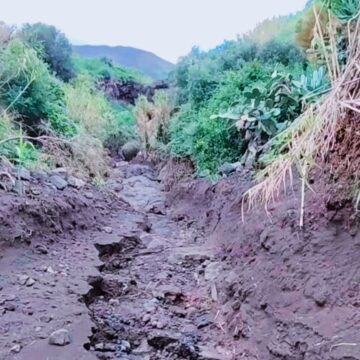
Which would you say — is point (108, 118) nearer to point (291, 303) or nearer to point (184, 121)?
point (184, 121)

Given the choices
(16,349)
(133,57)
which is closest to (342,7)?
(16,349)

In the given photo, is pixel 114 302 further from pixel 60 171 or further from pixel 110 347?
pixel 60 171

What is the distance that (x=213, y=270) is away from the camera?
139 inches

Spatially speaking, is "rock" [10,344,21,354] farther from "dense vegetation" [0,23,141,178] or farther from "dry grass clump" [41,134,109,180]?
"dry grass clump" [41,134,109,180]

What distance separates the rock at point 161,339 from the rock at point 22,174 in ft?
6.49

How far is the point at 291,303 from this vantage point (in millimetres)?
2352

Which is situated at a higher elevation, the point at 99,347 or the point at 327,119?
the point at 327,119

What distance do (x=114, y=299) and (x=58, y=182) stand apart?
1.82 meters

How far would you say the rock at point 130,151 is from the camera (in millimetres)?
10055

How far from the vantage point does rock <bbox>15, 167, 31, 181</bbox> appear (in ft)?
13.3

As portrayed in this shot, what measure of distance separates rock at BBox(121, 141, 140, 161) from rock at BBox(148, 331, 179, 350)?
754 centimetres

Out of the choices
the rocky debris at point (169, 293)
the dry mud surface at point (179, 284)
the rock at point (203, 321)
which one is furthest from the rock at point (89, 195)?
the rock at point (203, 321)

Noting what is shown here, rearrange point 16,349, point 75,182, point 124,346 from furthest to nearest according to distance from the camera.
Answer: point 75,182, point 124,346, point 16,349

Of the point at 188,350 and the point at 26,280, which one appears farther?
the point at 26,280
